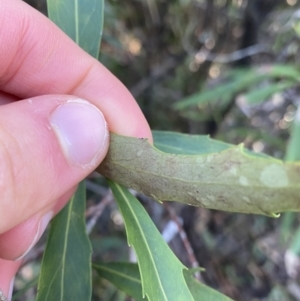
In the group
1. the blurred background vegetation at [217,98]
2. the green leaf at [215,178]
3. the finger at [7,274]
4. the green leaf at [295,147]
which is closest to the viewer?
the green leaf at [215,178]

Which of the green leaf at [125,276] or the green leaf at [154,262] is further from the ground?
the green leaf at [154,262]

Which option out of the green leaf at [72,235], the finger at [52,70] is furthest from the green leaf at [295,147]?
the green leaf at [72,235]

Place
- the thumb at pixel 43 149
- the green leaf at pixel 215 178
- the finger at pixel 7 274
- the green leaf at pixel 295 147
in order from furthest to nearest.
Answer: the green leaf at pixel 295 147 → the finger at pixel 7 274 → the thumb at pixel 43 149 → the green leaf at pixel 215 178

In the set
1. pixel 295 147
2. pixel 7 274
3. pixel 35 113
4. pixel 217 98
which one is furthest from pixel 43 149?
pixel 217 98

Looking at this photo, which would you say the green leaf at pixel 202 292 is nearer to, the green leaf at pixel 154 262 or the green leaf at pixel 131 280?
the green leaf at pixel 131 280

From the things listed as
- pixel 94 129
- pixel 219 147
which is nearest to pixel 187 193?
pixel 94 129

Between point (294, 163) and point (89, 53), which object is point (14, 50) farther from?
point (294, 163)

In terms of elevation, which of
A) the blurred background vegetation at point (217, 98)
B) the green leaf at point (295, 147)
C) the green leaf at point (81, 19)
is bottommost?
the blurred background vegetation at point (217, 98)

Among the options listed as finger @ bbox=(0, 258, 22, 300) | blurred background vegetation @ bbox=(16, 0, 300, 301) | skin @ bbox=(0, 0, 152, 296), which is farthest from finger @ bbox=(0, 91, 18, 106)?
blurred background vegetation @ bbox=(16, 0, 300, 301)
